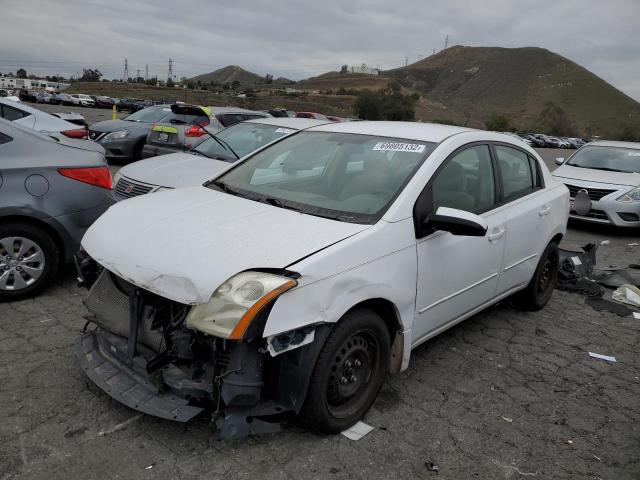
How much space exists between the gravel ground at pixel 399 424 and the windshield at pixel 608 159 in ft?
21.9

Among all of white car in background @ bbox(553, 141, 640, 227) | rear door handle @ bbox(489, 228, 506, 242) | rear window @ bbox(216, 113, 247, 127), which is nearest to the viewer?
rear door handle @ bbox(489, 228, 506, 242)

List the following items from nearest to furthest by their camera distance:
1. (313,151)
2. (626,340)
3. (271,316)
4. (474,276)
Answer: (271,316), (474,276), (313,151), (626,340)

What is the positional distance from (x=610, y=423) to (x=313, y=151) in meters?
2.66

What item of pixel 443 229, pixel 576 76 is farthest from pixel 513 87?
pixel 443 229

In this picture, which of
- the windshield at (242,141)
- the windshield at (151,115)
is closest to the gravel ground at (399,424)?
the windshield at (242,141)

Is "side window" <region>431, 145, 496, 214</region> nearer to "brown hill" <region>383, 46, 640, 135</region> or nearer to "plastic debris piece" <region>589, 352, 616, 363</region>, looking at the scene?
"plastic debris piece" <region>589, 352, 616, 363</region>

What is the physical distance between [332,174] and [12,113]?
7375mm

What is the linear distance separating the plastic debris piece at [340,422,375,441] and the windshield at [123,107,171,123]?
10.5 m

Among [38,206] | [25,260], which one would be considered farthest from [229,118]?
[25,260]

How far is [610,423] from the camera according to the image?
329 centimetres

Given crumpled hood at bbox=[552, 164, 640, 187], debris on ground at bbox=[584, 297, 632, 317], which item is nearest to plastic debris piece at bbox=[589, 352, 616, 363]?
debris on ground at bbox=[584, 297, 632, 317]

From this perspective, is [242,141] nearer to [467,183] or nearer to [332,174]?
[332,174]

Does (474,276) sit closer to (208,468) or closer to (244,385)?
(244,385)

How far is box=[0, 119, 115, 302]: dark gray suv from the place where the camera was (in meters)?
4.29
